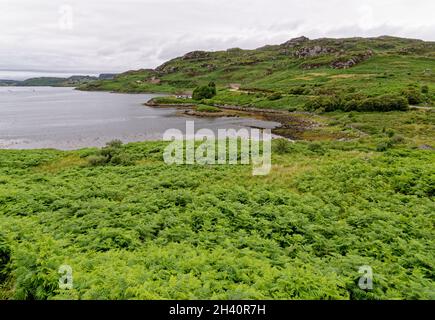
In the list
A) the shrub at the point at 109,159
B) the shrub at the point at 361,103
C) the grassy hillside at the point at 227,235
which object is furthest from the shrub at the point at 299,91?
the grassy hillside at the point at 227,235

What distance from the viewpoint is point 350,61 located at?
151 m

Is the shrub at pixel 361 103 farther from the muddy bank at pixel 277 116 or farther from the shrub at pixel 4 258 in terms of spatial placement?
the shrub at pixel 4 258

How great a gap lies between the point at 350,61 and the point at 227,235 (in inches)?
6257

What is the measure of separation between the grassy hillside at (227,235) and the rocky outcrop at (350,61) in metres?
136

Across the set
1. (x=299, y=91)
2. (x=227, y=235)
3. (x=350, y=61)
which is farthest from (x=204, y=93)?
(x=227, y=235)

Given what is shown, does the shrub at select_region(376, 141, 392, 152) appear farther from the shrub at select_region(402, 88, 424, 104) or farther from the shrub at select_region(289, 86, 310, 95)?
the shrub at select_region(289, 86, 310, 95)

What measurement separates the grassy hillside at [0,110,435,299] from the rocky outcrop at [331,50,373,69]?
447ft

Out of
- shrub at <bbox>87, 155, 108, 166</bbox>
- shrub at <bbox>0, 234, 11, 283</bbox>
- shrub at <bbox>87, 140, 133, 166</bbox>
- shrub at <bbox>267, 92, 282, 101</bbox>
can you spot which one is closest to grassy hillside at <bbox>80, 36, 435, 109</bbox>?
shrub at <bbox>267, 92, 282, 101</bbox>

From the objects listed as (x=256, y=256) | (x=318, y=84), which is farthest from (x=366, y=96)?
(x=256, y=256)

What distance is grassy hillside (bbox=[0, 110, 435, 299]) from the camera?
8.66 meters

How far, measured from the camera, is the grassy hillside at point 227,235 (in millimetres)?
8656

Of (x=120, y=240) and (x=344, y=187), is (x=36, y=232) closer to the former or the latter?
(x=120, y=240)

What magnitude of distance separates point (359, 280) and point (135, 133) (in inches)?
2502
